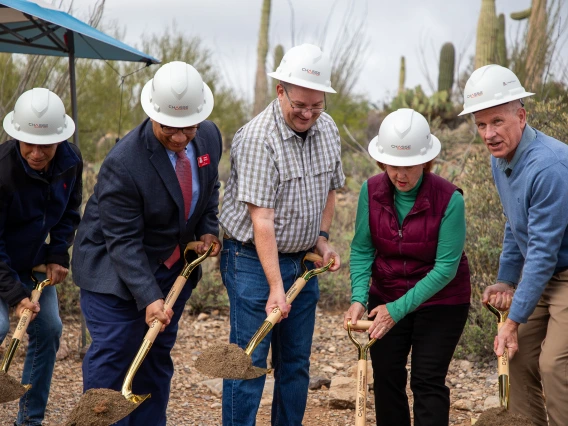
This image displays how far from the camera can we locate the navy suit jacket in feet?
12.4

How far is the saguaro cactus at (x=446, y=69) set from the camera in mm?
17188

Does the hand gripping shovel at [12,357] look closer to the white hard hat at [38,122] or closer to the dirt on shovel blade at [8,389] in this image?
the dirt on shovel blade at [8,389]

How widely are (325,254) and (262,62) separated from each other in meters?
14.8

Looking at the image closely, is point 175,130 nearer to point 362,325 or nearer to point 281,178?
point 281,178

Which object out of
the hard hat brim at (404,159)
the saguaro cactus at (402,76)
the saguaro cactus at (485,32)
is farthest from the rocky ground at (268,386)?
the saguaro cactus at (402,76)

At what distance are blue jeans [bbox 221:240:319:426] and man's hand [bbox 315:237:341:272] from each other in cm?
9

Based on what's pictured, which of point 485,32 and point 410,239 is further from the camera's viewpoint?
point 485,32

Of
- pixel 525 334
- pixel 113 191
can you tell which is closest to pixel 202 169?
pixel 113 191

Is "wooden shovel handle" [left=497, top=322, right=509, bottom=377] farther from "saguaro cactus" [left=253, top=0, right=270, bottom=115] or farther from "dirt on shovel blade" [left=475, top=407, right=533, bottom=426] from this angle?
"saguaro cactus" [left=253, top=0, right=270, bottom=115]

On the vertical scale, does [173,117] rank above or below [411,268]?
above

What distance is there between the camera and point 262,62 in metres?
18.5

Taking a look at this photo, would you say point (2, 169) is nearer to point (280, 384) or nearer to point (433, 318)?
point (280, 384)

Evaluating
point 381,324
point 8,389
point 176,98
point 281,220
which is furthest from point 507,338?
point 8,389

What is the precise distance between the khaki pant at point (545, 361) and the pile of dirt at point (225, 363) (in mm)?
1339
